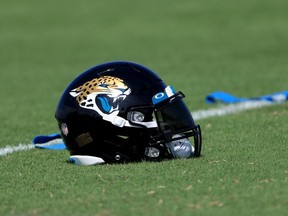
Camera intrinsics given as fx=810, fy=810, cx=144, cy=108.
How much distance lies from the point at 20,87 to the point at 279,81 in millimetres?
4771

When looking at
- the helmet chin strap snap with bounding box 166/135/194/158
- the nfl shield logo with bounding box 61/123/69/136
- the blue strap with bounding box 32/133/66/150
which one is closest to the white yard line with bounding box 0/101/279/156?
the blue strap with bounding box 32/133/66/150

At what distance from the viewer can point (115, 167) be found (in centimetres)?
737

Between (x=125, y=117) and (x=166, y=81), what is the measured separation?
7579 millimetres

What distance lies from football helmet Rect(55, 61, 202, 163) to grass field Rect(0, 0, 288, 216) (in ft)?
0.68

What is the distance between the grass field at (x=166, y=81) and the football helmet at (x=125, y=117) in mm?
207

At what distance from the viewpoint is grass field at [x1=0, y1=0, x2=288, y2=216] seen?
6.12 meters

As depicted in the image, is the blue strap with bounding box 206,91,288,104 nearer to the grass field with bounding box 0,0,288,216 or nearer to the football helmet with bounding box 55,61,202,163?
the grass field with bounding box 0,0,288,216

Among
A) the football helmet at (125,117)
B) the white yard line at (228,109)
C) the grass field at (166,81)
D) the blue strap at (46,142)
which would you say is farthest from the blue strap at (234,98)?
the football helmet at (125,117)

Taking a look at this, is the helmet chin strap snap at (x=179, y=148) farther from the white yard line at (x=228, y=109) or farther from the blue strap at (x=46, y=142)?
the white yard line at (x=228, y=109)

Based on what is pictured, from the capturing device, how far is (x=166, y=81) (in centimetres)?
1490

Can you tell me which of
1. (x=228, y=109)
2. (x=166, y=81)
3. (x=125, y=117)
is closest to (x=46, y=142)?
(x=125, y=117)

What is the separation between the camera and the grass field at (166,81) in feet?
20.1

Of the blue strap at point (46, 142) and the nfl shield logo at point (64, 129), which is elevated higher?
the nfl shield logo at point (64, 129)

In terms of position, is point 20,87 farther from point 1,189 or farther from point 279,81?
point 1,189
